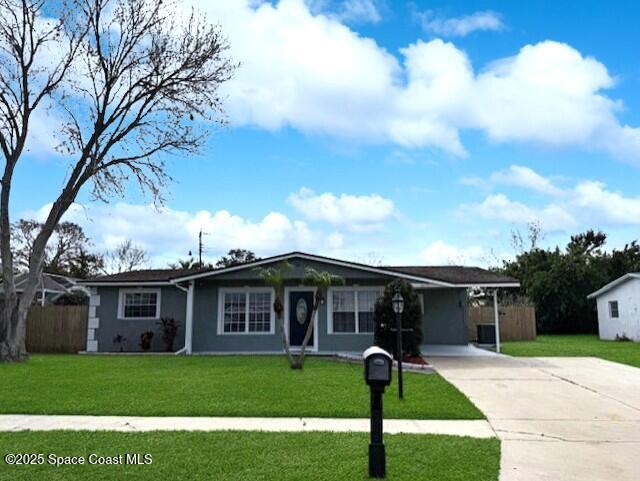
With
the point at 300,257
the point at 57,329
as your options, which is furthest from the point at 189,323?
the point at 57,329

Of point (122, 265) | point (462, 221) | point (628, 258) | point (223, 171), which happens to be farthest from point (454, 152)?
point (122, 265)

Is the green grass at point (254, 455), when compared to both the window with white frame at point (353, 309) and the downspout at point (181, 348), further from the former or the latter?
the window with white frame at point (353, 309)

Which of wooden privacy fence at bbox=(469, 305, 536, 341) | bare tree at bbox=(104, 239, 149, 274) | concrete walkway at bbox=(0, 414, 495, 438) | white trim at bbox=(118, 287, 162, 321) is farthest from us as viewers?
bare tree at bbox=(104, 239, 149, 274)

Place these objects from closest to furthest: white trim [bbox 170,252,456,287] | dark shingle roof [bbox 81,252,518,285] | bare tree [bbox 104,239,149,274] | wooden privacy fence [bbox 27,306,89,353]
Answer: white trim [bbox 170,252,456,287]
dark shingle roof [bbox 81,252,518,285]
wooden privacy fence [bbox 27,306,89,353]
bare tree [bbox 104,239,149,274]

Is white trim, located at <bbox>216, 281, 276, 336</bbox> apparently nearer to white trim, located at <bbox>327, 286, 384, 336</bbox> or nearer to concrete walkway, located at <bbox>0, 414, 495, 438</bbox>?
white trim, located at <bbox>327, 286, 384, 336</bbox>

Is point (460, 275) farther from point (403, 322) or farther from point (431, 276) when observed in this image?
point (403, 322)

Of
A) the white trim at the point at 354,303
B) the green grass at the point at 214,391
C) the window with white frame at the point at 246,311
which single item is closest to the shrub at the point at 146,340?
the window with white frame at the point at 246,311

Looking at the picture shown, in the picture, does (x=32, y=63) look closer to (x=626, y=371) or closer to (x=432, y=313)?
(x=432, y=313)

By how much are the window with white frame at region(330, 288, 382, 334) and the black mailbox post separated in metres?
11.6

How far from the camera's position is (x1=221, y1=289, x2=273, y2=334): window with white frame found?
16109 millimetres

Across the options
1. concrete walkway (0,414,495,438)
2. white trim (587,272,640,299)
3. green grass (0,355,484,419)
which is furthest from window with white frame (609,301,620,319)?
concrete walkway (0,414,495,438)

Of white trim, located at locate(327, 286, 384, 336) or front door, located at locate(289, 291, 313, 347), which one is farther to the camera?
front door, located at locate(289, 291, 313, 347)

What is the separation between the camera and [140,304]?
17.6 meters

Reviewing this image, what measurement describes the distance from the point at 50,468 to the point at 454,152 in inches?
554
